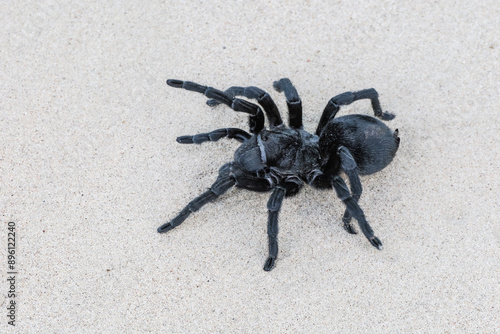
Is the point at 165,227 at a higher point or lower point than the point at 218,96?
lower

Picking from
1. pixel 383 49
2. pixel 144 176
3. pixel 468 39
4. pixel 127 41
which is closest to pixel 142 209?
pixel 144 176

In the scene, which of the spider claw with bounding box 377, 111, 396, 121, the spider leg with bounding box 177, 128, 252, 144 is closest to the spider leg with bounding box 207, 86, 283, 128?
the spider leg with bounding box 177, 128, 252, 144

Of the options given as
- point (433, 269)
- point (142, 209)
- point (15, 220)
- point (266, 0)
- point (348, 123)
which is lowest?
point (15, 220)

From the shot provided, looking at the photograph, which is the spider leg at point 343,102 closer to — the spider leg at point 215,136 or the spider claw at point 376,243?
the spider leg at point 215,136

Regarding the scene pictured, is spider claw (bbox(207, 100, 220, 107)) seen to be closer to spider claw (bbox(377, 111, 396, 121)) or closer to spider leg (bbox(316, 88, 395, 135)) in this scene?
spider leg (bbox(316, 88, 395, 135))

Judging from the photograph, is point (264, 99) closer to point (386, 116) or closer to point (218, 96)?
point (218, 96)

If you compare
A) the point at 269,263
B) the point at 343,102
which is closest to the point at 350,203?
the point at 269,263

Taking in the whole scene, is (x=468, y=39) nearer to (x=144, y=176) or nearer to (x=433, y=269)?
(x=433, y=269)
